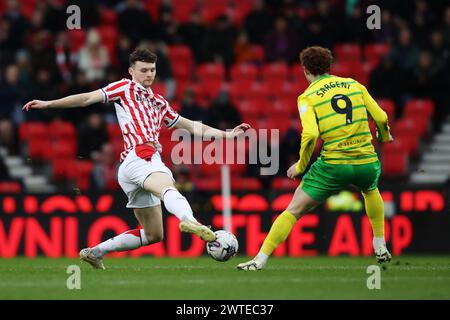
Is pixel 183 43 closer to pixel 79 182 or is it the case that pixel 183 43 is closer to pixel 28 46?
pixel 28 46

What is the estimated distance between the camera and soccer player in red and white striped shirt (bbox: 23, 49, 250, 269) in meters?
9.83

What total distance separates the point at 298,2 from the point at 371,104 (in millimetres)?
11031

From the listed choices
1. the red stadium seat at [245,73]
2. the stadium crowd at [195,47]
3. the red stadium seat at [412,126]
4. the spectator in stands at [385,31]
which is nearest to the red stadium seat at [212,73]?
the stadium crowd at [195,47]

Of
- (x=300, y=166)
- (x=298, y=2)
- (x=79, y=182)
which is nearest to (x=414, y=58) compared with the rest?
(x=298, y=2)

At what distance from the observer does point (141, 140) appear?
396 inches

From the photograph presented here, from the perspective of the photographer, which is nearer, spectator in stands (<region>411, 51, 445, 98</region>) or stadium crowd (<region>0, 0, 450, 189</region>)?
stadium crowd (<region>0, 0, 450, 189</region>)

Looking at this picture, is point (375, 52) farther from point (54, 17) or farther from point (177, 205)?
point (177, 205)

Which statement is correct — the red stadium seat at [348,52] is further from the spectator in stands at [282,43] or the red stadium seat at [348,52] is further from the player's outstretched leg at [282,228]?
the player's outstretched leg at [282,228]

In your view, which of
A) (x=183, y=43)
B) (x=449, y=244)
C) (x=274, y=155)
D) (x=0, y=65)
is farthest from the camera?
(x=183, y=43)

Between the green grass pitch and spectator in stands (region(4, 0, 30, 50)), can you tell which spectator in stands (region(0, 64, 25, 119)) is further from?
the green grass pitch

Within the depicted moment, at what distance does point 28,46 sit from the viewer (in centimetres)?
1944

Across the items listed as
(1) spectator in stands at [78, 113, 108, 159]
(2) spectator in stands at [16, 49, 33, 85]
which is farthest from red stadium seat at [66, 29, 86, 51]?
(1) spectator in stands at [78, 113, 108, 159]

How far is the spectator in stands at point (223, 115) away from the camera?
17.6m

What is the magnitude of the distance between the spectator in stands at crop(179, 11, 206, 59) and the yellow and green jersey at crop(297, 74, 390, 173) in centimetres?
980
